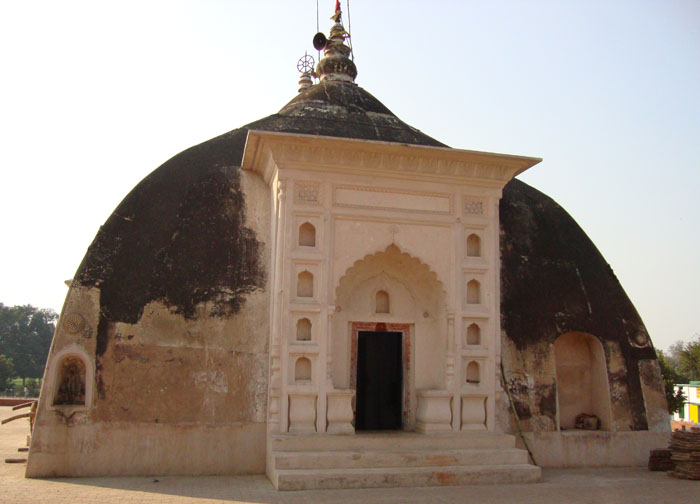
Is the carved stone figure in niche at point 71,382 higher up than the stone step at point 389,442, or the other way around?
the carved stone figure in niche at point 71,382

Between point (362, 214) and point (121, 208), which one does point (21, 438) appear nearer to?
point (121, 208)

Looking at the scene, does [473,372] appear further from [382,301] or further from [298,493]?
[298,493]

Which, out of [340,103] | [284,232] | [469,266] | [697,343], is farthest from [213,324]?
[697,343]

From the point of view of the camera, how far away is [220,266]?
11.0 m

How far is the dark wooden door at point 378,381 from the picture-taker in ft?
37.7

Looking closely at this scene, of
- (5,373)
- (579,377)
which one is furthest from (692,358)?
(5,373)

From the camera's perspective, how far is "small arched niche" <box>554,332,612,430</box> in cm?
1245

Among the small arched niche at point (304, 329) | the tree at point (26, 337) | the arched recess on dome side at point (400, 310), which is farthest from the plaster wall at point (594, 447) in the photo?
the tree at point (26, 337)

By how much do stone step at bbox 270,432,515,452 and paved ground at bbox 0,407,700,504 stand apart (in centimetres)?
65

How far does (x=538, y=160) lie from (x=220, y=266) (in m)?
5.35

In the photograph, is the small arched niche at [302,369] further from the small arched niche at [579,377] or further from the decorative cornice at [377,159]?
the small arched niche at [579,377]

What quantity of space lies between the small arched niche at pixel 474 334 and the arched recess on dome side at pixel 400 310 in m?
0.41

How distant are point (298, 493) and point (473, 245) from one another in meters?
4.88

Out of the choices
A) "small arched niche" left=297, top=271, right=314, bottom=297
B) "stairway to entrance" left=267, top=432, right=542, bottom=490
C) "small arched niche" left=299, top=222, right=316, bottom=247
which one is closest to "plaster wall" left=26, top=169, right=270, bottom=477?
"small arched niche" left=297, top=271, right=314, bottom=297
